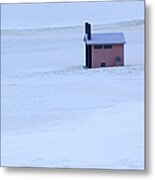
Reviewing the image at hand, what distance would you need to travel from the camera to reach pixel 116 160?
1921 millimetres

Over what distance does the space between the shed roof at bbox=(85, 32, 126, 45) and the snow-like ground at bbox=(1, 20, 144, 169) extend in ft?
0.07

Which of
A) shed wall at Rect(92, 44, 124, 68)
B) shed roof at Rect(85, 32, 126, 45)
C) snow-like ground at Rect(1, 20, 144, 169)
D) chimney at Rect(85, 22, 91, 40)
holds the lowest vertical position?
snow-like ground at Rect(1, 20, 144, 169)

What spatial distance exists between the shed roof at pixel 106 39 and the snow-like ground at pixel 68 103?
0.07ft

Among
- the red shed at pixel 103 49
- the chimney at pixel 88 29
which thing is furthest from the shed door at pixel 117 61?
→ the chimney at pixel 88 29

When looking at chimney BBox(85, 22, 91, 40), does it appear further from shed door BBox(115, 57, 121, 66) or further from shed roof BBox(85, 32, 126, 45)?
shed door BBox(115, 57, 121, 66)

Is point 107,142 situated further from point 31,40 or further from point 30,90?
point 31,40

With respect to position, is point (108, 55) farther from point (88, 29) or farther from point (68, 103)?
point (68, 103)

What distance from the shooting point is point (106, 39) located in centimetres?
196

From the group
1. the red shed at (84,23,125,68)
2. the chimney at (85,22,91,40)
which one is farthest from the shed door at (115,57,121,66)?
the chimney at (85,22,91,40)

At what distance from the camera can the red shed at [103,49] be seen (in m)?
1.95

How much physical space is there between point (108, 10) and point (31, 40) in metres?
0.32

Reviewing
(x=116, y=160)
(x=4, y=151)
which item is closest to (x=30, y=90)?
(x=4, y=151)

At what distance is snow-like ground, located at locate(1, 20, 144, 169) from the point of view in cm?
191

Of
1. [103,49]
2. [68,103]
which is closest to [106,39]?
[103,49]
